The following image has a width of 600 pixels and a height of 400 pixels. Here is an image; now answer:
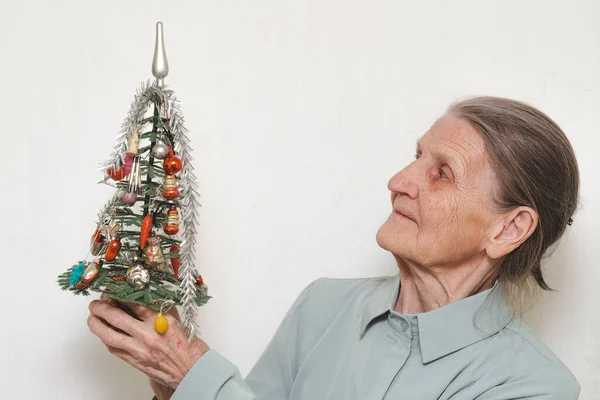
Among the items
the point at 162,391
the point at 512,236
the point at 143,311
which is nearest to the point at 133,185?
the point at 143,311

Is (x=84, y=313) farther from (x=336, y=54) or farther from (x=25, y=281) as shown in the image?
(x=336, y=54)

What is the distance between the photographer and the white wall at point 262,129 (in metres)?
1.72

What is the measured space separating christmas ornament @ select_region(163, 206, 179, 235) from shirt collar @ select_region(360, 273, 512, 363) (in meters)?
0.50

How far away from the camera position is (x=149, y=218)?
126 centimetres

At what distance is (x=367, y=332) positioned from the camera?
1510 millimetres

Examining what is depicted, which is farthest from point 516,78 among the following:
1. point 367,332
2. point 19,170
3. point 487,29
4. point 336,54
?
point 19,170

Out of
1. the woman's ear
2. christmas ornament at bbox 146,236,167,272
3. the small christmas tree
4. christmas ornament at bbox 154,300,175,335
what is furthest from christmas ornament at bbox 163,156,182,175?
the woman's ear

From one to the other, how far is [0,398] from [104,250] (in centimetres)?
68

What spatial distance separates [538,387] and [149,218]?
0.80m

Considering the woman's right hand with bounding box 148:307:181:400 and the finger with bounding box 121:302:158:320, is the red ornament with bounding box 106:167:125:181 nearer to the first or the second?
the finger with bounding box 121:302:158:320

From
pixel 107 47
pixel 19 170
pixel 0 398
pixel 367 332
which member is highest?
pixel 107 47

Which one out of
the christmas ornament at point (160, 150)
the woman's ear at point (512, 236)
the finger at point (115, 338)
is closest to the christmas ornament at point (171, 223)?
the christmas ornament at point (160, 150)

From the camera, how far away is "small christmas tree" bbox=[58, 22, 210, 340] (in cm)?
127

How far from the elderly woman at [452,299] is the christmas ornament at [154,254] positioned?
0.33 ft
